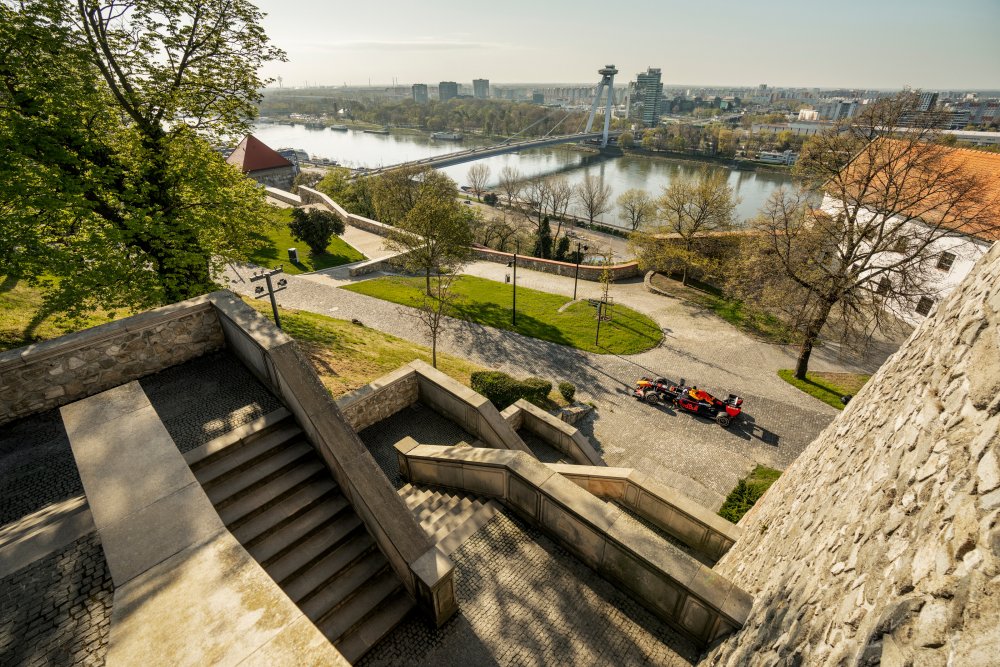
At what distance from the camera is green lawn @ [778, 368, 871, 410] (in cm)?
1767

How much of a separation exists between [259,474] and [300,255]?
30.9 m

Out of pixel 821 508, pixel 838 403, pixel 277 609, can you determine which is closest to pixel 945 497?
→ pixel 821 508

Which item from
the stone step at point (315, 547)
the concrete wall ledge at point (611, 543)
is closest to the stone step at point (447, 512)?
the concrete wall ledge at point (611, 543)

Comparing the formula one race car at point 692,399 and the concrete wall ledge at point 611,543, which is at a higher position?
the concrete wall ledge at point 611,543

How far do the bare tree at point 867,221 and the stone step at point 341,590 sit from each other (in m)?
17.2

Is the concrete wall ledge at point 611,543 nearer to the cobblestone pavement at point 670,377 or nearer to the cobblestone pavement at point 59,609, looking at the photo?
the cobblestone pavement at point 59,609

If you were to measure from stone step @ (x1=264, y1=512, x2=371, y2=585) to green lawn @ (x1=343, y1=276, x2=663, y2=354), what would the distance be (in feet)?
55.9

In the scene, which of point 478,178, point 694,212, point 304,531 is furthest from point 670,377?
point 478,178

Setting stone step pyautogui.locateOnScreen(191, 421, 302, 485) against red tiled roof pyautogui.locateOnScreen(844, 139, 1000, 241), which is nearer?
stone step pyautogui.locateOnScreen(191, 421, 302, 485)

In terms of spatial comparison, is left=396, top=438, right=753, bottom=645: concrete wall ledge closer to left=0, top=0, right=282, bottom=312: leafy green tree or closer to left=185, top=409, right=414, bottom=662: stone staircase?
left=185, top=409, right=414, bottom=662: stone staircase

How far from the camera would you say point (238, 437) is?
586 cm

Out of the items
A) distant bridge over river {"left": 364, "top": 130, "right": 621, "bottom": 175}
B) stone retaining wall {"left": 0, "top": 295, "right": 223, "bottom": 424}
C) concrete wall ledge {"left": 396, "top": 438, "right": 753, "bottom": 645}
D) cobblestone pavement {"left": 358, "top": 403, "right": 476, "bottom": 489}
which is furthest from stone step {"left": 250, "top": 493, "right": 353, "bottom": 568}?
distant bridge over river {"left": 364, "top": 130, "right": 621, "bottom": 175}

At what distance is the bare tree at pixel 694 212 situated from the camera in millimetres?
30031

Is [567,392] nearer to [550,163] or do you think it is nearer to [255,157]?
[255,157]
